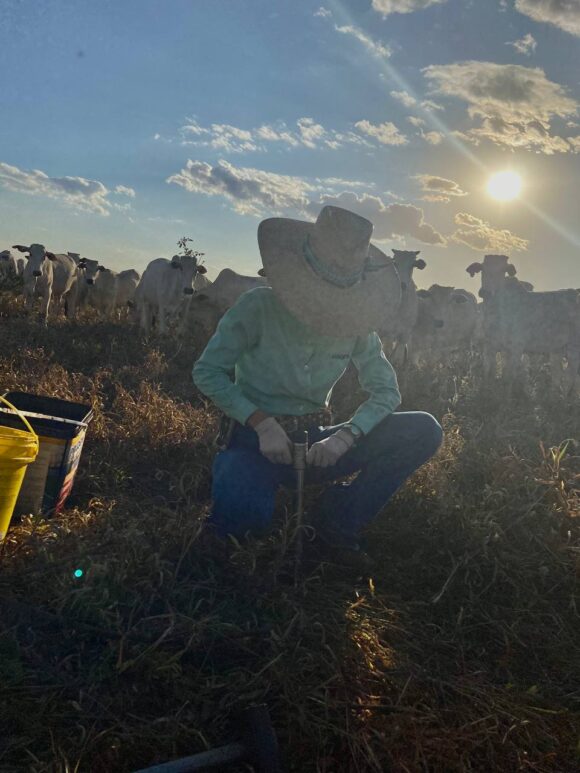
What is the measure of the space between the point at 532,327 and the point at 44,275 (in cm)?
1162

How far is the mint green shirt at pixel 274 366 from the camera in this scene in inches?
146

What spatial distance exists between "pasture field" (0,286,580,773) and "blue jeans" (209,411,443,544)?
8.2 inches

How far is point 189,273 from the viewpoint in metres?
16.4

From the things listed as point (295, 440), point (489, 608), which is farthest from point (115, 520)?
point (489, 608)

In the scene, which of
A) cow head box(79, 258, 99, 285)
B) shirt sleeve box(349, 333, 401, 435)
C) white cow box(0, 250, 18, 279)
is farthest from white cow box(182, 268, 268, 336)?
shirt sleeve box(349, 333, 401, 435)

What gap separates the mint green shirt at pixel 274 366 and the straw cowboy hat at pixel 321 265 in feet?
0.51

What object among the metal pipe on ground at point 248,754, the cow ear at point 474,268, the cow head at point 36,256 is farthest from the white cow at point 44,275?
the metal pipe on ground at point 248,754

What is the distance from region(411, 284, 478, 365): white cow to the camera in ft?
52.1

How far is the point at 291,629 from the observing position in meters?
3.09

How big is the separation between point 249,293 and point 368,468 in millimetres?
1295

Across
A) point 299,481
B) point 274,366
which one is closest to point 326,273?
point 274,366

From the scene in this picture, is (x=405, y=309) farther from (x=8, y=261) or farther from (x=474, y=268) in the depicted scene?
(x=8, y=261)

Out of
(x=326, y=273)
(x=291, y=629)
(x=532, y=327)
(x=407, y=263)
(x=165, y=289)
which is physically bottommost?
(x=291, y=629)

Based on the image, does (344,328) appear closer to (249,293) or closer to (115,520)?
(249,293)
